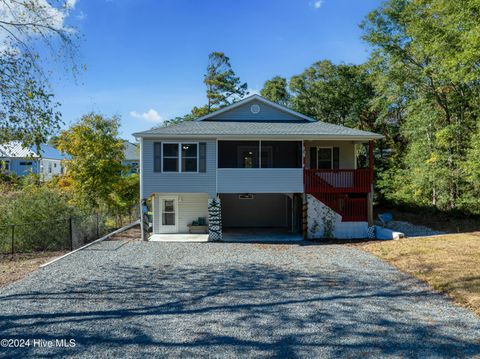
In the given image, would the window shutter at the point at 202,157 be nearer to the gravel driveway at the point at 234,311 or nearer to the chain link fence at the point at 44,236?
the gravel driveway at the point at 234,311

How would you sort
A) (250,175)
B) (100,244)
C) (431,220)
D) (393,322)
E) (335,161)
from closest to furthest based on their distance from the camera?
(393,322) → (100,244) → (250,175) → (335,161) → (431,220)

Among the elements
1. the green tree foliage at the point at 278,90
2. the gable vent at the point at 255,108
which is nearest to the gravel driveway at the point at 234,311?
the gable vent at the point at 255,108

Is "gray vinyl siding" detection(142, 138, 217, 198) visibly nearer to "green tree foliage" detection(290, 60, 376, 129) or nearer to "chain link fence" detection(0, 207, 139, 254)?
"chain link fence" detection(0, 207, 139, 254)

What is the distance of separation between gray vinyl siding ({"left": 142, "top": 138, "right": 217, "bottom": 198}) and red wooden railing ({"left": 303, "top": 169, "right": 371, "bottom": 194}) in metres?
4.04

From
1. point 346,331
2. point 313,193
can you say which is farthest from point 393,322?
point 313,193

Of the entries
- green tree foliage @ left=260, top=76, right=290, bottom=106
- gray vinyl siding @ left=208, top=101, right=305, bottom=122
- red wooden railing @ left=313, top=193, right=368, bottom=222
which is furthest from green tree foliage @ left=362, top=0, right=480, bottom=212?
green tree foliage @ left=260, top=76, right=290, bottom=106

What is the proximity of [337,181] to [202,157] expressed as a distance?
598 cm

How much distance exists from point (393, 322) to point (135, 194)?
16683 mm

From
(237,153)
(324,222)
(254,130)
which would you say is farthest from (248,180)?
(324,222)

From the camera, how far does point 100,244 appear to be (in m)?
12.7

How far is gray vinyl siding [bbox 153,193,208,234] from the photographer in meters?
15.2

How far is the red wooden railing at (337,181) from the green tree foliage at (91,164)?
10.6 m

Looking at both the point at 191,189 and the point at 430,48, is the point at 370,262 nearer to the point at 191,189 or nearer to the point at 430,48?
the point at 191,189

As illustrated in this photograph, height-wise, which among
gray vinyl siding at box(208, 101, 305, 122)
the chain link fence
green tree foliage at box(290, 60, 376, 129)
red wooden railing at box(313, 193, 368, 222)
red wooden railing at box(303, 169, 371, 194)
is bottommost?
the chain link fence
